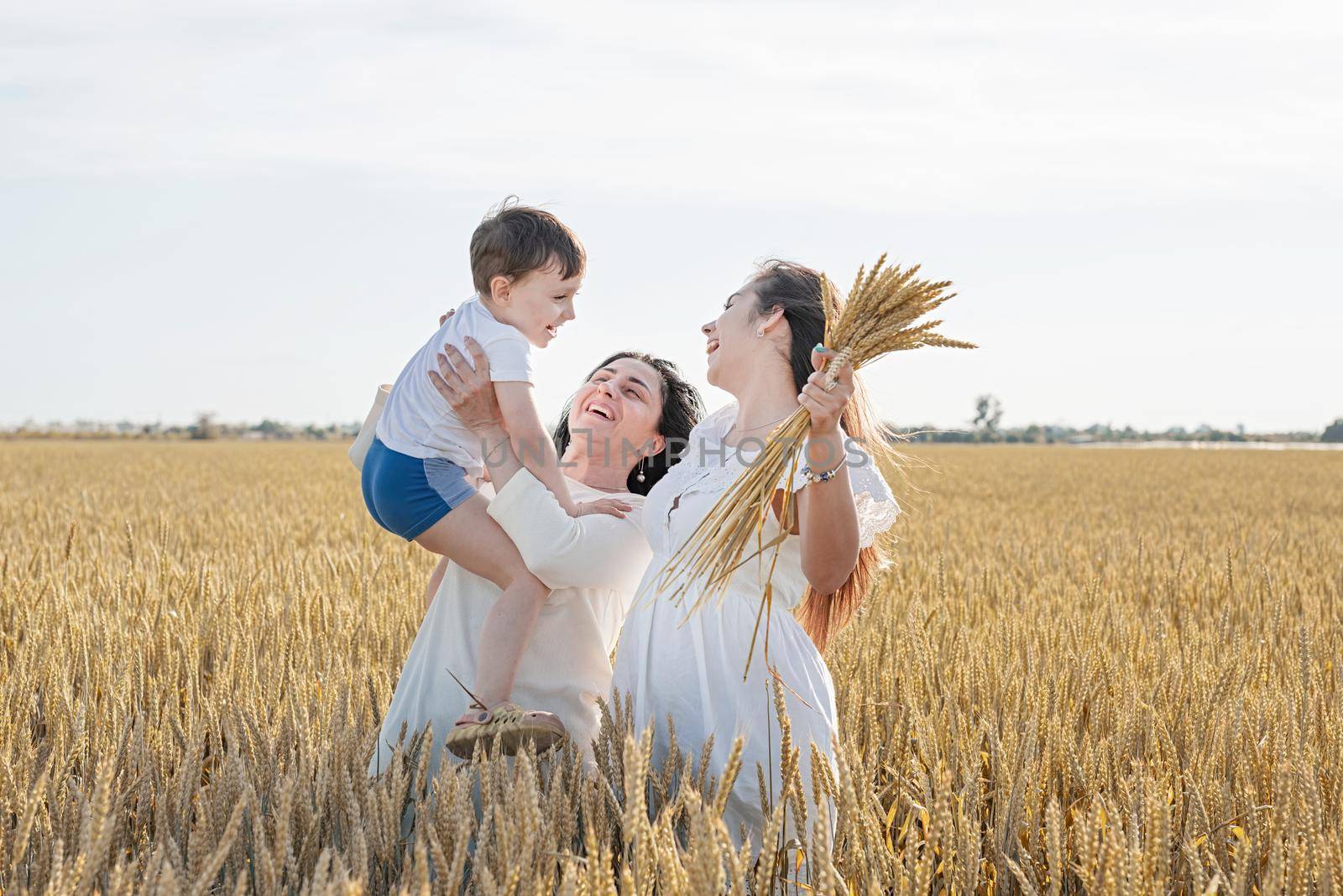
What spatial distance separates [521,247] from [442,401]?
1.56 ft

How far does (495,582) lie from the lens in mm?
2547

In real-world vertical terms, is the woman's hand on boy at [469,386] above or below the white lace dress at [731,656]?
above

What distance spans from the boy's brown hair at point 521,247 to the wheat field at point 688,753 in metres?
1.08

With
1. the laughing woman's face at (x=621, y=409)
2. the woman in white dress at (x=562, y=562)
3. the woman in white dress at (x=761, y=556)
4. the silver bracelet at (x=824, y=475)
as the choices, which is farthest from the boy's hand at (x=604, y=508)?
the silver bracelet at (x=824, y=475)

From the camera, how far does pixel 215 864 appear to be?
127 centimetres

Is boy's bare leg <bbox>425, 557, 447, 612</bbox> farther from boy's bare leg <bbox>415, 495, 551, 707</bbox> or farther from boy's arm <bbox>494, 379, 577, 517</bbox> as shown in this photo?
boy's arm <bbox>494, 379, 577, 517</bbox>

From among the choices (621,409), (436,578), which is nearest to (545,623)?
(621,409)

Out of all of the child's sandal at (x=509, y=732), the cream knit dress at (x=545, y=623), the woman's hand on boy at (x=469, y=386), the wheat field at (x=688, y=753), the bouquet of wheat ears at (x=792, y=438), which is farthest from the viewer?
the woman's hand on boy at (x=469, y=386)

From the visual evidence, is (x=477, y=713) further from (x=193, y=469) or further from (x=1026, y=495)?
(x=193, y=469)

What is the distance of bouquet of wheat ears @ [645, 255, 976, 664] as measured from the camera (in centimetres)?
200

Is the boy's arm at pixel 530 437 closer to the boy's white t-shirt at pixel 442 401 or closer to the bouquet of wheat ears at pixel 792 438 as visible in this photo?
the boy's white t-shirt at pixel 442 401

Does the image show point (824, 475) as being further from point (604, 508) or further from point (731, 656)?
point (604, 508)

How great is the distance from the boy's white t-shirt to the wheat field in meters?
0.66

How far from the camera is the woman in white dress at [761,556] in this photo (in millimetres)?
2121
